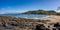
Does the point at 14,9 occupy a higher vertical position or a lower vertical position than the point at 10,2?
lower

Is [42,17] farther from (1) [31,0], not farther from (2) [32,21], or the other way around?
(1) [31,0]

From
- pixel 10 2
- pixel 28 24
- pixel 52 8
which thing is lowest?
pixel 28 24

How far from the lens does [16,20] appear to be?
2967 mm

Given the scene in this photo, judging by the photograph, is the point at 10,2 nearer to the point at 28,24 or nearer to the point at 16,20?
the point at 16,20

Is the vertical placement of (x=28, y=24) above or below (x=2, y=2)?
below

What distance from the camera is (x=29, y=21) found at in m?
2.97

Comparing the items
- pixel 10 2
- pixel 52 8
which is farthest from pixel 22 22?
pixel 52 8

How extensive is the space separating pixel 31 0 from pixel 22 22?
0.60 m

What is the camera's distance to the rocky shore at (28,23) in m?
2.91

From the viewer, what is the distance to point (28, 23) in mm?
2959

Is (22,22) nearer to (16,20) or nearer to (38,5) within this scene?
(16,20)

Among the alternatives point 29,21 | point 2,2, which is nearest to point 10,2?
point 2,2

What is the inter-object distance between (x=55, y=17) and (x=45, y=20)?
0.27m

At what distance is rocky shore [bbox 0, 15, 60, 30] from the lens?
2.91 metres
